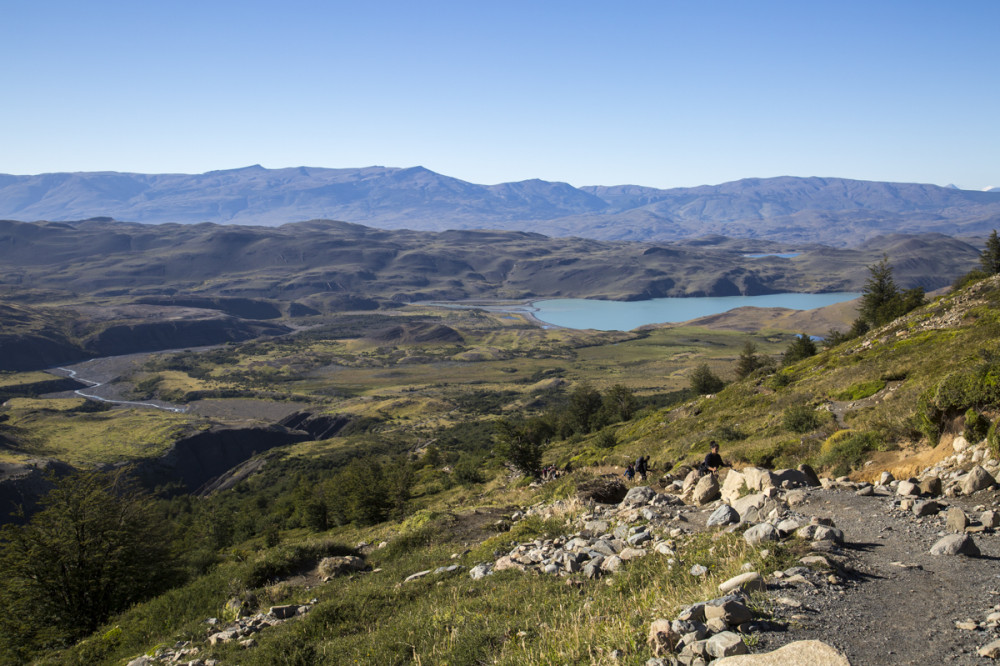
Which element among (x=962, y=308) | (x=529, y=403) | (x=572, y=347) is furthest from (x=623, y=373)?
(x=962, y=308)

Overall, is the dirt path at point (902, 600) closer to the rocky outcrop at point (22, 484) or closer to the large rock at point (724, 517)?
the large rock at point (724, 517)

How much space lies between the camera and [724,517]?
10328 millimetres

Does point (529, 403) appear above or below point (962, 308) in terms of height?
below

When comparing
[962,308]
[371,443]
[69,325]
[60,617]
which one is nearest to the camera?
[60,617]

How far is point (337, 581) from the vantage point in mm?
14000

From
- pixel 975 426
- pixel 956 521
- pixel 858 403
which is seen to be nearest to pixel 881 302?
pixel 858 403

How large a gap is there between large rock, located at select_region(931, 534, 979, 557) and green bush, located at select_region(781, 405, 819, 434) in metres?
12.3

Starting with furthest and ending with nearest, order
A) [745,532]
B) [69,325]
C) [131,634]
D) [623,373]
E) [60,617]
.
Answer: [69,325]
[623,373]
[60,617]
[131,634]
[745,532]

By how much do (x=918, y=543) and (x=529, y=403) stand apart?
10482 centimetres

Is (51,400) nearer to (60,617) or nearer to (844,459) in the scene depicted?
(60,617)

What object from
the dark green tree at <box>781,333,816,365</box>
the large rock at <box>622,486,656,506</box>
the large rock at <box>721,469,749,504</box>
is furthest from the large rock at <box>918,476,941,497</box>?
the dark green tree at <box>781,333,816,365</box>

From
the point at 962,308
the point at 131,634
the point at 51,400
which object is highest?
the point at 962,308

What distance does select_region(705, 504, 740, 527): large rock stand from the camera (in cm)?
1029

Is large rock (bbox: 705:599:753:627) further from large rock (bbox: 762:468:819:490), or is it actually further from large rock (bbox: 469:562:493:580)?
large rock (bbox: 762:468:819:490)
